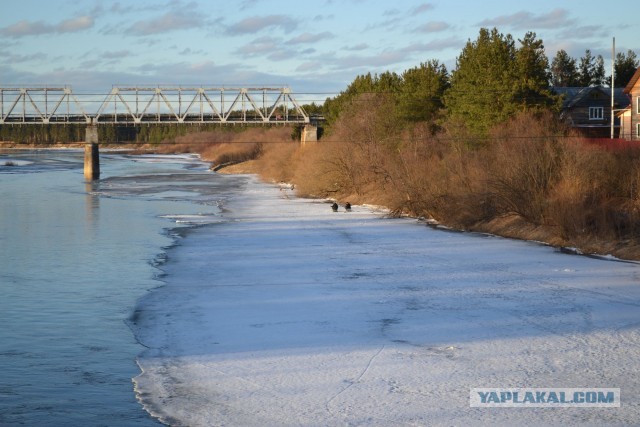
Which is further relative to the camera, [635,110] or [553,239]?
[635,110]

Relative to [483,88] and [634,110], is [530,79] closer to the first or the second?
[483,88]

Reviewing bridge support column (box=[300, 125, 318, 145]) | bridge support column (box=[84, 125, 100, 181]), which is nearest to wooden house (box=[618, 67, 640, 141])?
bridge support column (box=[300, 125, 318, 145])

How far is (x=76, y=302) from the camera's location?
2133 centimetres

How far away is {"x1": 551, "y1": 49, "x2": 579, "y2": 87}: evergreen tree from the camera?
13138 centimetres

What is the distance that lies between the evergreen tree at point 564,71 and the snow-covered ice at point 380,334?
10735 cm

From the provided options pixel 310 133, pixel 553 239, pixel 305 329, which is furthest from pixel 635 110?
pixel 305 329

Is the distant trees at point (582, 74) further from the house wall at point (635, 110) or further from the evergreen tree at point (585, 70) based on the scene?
the house wall at point (635, 110)

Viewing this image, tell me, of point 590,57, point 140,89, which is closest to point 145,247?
point 140,89

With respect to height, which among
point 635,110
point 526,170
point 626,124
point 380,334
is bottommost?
point 380,334

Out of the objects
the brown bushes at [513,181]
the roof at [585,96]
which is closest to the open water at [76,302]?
the brown bushes at [513,181]

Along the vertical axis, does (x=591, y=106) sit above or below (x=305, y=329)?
above

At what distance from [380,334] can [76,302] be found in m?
8.42

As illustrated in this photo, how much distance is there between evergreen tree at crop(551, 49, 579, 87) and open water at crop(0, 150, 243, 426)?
93.5 m

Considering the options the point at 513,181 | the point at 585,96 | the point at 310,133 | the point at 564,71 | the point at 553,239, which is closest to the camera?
the point at 553,239
